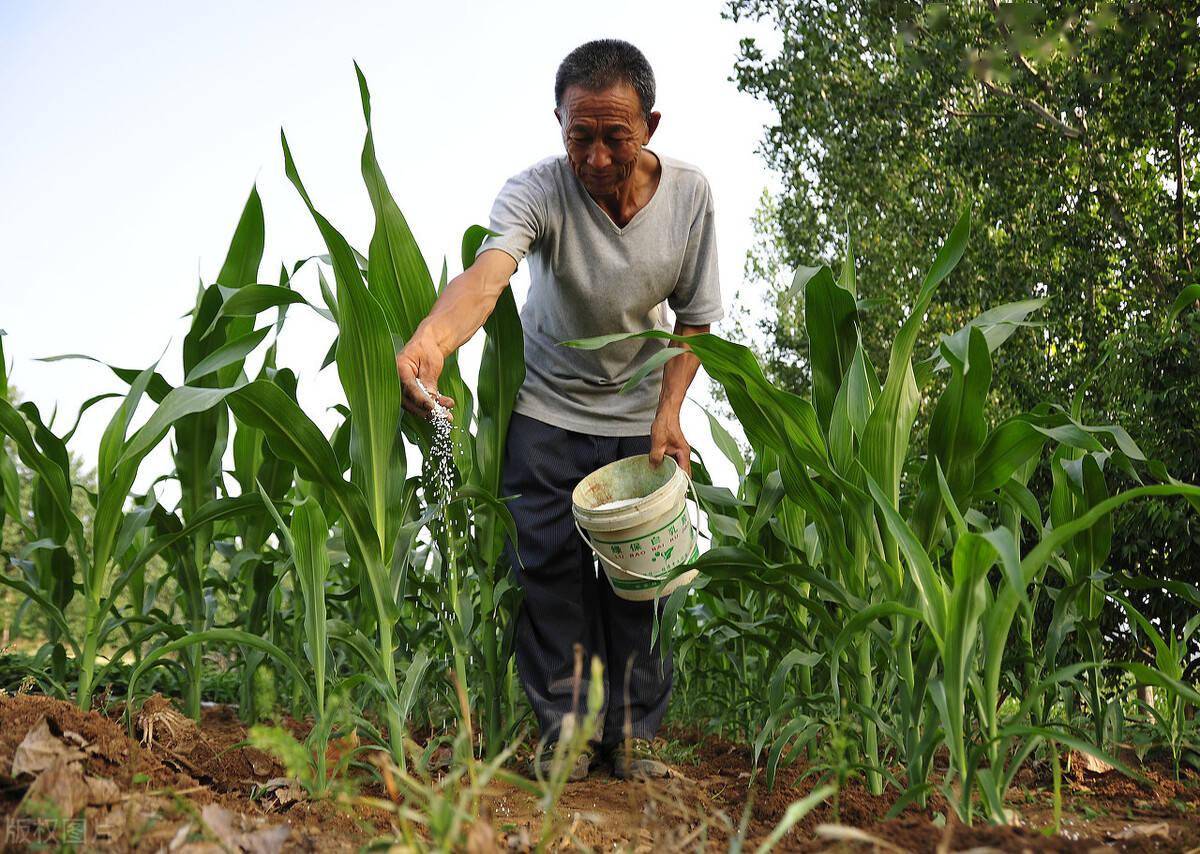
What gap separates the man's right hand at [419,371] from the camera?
1905 mm

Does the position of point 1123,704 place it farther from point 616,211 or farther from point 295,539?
point 295,539

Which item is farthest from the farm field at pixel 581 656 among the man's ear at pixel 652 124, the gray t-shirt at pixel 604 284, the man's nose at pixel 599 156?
the man's ear at pixel 652 124

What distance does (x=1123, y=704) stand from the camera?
228 cm

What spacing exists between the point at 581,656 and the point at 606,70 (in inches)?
56.9

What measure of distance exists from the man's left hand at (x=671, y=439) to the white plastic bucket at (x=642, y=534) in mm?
79

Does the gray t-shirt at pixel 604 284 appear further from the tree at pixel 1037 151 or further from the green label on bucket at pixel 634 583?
the tree at pixel 1037 151

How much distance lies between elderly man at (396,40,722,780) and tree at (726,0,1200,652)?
2002 millimetres

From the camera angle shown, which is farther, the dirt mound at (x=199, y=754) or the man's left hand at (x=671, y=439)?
the man's left hand at (x=671, y=439)

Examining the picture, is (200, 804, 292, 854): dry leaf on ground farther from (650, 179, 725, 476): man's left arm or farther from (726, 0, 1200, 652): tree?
(726, 0, 1200, 652): tree

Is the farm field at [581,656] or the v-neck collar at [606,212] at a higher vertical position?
the v-neck collar at [606,212]

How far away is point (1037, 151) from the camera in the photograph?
6.64m

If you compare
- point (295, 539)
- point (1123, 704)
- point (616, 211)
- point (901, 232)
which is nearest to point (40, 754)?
point (295, 539)

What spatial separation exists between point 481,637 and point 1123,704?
152cm

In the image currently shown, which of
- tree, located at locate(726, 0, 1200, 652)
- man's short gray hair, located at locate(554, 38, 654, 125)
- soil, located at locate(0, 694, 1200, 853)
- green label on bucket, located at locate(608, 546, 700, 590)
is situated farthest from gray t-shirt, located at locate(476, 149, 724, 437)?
tree, located at locate(726, 0, 1200, 652)
